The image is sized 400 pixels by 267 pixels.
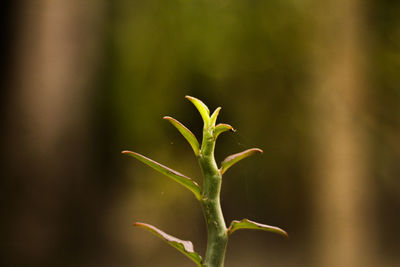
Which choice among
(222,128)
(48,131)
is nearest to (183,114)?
(48,131)

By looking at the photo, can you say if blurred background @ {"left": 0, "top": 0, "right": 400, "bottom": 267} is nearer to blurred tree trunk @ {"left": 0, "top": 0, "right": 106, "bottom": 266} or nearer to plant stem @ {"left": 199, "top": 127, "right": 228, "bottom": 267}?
blurred tree trunk @ {"left": 0, "top": 0, "right": 106, "bottom": 266}

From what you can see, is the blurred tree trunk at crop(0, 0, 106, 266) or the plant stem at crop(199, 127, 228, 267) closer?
the plant stem at crop(199, 127, 228, 267)

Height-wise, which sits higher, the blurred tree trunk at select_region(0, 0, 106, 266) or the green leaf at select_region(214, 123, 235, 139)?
the green leaf at select_region(214, 123, 235, 139)

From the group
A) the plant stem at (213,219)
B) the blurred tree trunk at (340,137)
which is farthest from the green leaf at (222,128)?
the blurred tree trunk at (340,137)

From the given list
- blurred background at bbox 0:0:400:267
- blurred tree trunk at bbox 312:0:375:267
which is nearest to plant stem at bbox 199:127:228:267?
blurred background at bbox 0:0:400:267

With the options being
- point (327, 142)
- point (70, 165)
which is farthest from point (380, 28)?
point (70, 165)

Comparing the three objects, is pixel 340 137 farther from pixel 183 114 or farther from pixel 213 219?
pixel 213 219

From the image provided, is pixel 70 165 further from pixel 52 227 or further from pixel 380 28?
pixel 380 28
